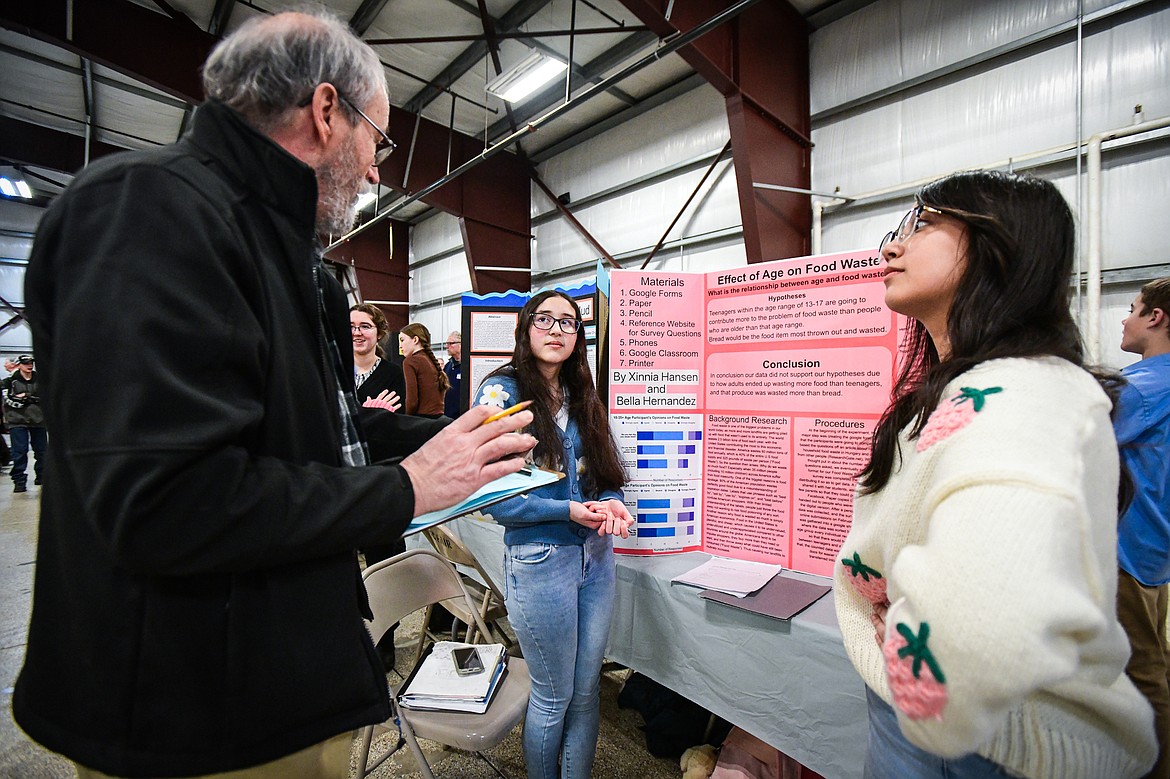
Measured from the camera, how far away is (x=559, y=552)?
161 centimetres

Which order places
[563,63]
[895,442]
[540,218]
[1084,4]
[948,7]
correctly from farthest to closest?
1. [540,218]
2. [563,63]
3. [948,7]
4. [1084,4]
5. [895,442]

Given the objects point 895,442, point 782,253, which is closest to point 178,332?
point 895,442

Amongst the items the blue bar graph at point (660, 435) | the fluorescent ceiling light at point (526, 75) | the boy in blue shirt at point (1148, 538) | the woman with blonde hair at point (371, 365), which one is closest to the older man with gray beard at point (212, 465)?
the blue bar graph at point (660, 435)

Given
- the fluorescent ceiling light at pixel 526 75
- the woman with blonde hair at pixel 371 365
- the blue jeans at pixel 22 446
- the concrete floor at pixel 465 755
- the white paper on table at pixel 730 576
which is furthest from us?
the blue jeans at pixel 22 446

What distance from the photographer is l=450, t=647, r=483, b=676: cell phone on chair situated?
1.83 meters

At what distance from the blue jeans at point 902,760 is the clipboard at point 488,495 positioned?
0.64 metres

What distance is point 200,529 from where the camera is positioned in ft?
1.81

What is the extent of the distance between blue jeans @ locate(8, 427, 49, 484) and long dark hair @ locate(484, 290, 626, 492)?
8.35 m

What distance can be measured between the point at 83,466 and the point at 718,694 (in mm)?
1703

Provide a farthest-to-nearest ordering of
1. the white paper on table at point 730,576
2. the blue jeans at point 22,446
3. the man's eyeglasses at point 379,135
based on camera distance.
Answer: the blue jeans at point 22,446 → the white paper on table at point 730,576 → the man's eyeglasses at point 379,135

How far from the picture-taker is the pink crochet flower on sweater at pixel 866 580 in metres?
0.87

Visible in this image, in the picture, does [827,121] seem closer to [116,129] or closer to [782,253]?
[782,253]

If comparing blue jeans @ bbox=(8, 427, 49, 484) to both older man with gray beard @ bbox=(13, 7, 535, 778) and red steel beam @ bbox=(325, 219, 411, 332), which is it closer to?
red steel beam @ bbox=(325, 219, 411, 332)

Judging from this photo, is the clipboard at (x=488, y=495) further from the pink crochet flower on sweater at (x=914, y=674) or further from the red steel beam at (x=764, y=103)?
the red steel beam at (x=764, y=103)
